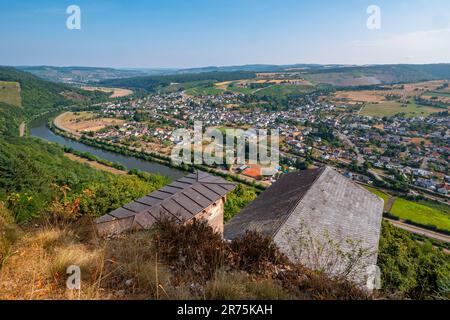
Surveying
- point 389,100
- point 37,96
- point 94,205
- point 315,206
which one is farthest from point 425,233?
point 37,96

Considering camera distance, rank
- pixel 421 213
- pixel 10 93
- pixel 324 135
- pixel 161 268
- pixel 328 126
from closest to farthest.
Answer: pixel 161 268 → pixel 421 213 → pixel 324 135 → pixel 328 126 → pixel 10 93

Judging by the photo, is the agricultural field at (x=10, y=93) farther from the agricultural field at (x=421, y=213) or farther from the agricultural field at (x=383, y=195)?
the agricultural field at (x=421, y=213)

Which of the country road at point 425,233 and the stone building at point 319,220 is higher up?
the stone building at point 319,220

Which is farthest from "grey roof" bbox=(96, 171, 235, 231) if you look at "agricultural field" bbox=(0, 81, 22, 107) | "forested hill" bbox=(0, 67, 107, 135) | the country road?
"agricultural field" bbox=(0, 81, 22, 107)

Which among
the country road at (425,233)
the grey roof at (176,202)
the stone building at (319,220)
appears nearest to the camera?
the stone building at (319,220)

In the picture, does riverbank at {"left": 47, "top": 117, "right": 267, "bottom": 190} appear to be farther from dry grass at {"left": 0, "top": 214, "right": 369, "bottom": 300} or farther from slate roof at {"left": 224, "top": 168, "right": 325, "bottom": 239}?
dry grass at {"left": 0, "top": 214, "right": 369, "bottom": 300}

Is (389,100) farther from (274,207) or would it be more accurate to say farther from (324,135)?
(274,207)

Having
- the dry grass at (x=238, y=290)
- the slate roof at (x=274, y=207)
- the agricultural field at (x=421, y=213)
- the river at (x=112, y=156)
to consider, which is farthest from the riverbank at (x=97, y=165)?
the dry grass at (x=238, y=290)
